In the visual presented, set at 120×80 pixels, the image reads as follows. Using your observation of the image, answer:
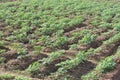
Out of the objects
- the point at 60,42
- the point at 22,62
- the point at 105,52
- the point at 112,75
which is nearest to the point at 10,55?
the point at 22,62

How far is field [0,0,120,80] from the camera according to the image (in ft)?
41.5

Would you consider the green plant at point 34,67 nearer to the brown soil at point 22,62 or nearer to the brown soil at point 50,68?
the brown soil at point 50,68

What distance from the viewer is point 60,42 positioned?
1616 centimetres

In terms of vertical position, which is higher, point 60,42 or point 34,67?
point 60,42

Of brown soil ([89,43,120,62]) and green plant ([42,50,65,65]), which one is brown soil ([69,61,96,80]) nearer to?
brown soil ([89,43,120,62])

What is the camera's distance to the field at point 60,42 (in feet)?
41.5

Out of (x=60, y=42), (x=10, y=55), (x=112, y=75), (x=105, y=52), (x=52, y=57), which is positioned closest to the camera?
(x=112, y=75)

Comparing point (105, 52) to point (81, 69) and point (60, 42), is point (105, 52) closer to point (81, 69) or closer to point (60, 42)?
point (81, 69)

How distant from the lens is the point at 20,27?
2016 centimetres

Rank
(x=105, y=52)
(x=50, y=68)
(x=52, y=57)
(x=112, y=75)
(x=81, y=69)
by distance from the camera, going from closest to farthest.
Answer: (x=112, y=75) → (x=81, y=69) → (x=50, y=68) → (x=52, y=57) → (x=105, y=52)

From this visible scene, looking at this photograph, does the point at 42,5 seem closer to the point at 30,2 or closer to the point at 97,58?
the point at 30,2

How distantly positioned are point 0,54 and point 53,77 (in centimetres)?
348

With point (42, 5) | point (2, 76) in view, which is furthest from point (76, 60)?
point (42, 5)

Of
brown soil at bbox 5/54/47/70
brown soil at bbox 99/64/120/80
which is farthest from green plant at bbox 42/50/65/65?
brown soil at bbox 99/64/120/80
